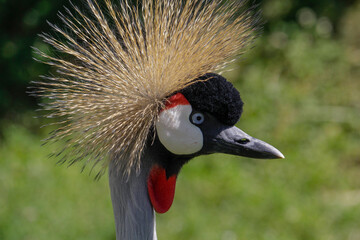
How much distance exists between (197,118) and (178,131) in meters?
0.05

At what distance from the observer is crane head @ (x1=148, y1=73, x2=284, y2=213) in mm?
1038

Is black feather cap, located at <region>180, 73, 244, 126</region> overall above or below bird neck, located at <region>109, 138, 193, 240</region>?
above

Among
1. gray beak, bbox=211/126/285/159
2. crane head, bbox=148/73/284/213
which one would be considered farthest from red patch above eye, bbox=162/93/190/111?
gray beak, bbox=211/126/285/159

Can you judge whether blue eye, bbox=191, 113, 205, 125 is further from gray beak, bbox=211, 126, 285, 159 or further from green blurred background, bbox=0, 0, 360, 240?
green blurred background, bbox=0, 0, 360, 240

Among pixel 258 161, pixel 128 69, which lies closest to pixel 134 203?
pixel 128 69

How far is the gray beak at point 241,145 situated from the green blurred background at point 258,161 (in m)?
1.04

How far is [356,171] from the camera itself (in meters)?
2.54

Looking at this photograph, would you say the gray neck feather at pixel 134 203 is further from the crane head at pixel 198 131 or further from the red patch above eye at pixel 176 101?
the red patch above eye at pixel 176 101

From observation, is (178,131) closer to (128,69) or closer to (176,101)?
(176,101)

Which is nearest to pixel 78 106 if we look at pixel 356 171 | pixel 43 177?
pixel 43 177

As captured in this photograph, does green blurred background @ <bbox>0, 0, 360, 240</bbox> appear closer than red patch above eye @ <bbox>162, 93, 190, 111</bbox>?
No

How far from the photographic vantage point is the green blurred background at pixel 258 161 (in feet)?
6.95

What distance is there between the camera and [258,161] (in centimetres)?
253

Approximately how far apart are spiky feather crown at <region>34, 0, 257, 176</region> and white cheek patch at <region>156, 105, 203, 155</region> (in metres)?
0.03
